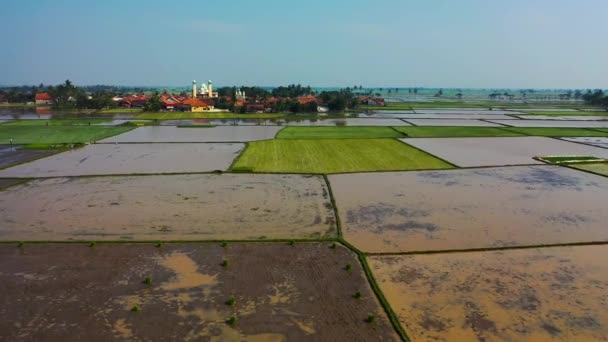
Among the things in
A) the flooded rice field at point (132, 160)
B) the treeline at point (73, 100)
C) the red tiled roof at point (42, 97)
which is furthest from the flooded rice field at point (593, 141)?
the red tiled roof at point (42, 97)

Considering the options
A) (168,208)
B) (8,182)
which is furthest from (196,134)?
(168,208)

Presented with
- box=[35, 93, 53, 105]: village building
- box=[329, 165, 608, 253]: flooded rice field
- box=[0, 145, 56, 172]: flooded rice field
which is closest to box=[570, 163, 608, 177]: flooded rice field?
box=[329, 165, 608, 253]: flooded rice field

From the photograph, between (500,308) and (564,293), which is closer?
(500,308)

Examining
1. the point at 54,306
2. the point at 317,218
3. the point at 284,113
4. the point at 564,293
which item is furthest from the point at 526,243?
the point at 284,113

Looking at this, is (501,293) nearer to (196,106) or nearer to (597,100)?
(196,106)

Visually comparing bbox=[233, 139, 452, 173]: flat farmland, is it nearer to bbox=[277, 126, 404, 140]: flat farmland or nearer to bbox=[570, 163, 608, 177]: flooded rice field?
bbox=[277, 126, 404, 140]: flat farmland

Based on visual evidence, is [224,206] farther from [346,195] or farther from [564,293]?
[564,293]

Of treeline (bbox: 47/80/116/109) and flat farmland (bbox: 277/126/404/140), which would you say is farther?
treeline (bbox: 47/80/116/109)
